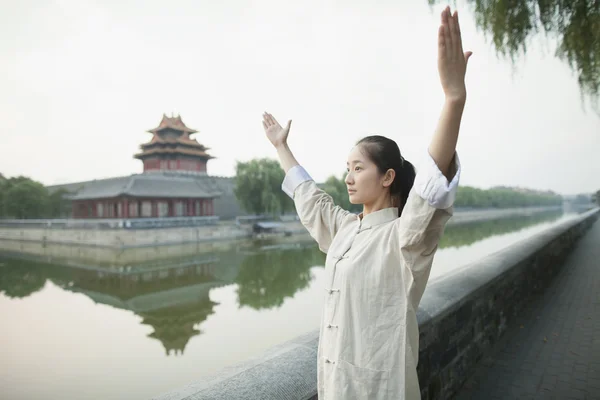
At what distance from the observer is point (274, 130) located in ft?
5.35

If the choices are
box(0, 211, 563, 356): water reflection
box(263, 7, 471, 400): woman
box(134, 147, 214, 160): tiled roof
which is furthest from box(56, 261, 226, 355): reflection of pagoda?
box(134, 147, 214, 160): tiled roof

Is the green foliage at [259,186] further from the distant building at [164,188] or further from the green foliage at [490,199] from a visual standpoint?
the green foliage at [490,199]

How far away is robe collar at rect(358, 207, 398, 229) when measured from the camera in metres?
1.20


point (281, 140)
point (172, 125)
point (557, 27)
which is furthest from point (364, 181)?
point (172, 125)

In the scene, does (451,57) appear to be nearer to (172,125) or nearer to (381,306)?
(381,306)

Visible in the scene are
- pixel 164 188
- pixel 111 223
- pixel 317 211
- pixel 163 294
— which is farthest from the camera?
pixel 164 188

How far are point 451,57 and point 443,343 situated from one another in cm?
186

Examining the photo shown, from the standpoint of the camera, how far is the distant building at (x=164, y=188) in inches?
925

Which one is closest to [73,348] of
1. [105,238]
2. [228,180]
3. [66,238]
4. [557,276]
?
[557,276]

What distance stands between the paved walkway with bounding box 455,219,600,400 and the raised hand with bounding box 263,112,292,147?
1922 mm

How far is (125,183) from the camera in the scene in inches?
931

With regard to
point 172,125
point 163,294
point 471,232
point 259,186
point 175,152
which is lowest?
point 163,294

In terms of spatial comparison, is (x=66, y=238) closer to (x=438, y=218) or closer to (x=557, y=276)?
(x=557, y=276)

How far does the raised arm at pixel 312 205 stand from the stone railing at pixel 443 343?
492 mm
